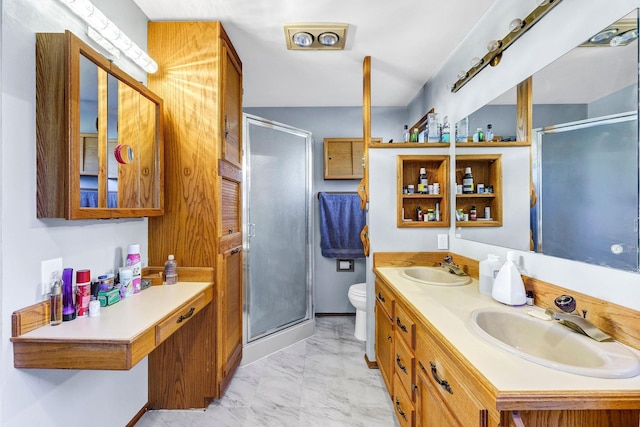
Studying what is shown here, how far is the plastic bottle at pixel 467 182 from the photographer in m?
1.88

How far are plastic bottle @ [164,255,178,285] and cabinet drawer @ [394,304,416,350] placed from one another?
132 centimetres

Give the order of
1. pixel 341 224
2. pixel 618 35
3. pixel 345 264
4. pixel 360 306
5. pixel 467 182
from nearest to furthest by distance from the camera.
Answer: pixel 618 35 < pixel 467 182 < pixel 360 306 < pixel 341 224 < pixel 345 264

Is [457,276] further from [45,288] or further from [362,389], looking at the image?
[45,288]

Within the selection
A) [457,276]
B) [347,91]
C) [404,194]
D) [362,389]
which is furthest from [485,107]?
[362,389]

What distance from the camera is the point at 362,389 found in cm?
200

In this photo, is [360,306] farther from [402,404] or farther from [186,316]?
[186,316]

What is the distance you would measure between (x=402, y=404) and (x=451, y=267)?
2.80 ft

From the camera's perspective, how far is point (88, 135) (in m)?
1.23

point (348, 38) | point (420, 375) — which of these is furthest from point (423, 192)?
point (420, 375)

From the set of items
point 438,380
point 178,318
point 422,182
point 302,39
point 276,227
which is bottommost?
point 438,380

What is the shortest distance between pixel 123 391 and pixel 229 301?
737mm

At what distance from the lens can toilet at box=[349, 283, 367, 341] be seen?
2598 millimetres

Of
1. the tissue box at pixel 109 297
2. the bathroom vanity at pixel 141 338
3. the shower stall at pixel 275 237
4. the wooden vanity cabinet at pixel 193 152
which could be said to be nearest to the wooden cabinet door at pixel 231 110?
the wooden vanity cabinet at pixel 193 152

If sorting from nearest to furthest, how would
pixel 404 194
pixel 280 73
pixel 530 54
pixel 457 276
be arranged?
pixel 530 54, pixel 457 276, pixel 404 194, pixel 280 73
